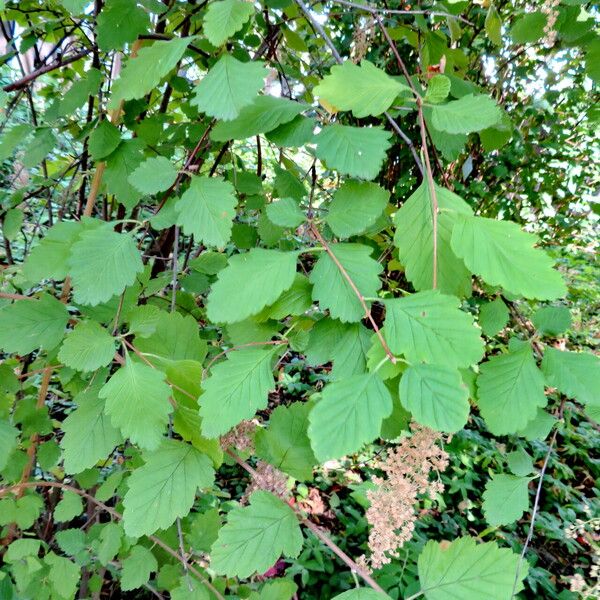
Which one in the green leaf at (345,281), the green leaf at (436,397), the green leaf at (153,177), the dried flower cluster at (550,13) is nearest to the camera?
the green leaf at (436,397)

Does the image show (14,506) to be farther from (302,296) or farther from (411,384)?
(411,384)

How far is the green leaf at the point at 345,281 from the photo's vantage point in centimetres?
53

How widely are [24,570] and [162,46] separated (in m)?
1.02

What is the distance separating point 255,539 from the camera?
23.4 inches

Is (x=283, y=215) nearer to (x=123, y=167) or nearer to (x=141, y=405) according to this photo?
(x=141, y=405)

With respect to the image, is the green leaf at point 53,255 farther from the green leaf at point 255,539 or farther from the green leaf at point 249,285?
the green leaf at point 255,539

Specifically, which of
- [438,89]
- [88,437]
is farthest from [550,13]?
[88,437]

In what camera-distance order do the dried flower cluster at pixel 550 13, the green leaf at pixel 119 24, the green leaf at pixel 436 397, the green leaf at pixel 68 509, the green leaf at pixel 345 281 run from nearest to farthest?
1. the green leaf at pixel 436 397
2. the green leaf at pixel 345 281
3. the green leaf at pixel 119 24
4. the dried flower cluster at pixel 550 13
5. the green leaf at pixel 68 509

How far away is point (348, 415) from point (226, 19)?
46 centimetres

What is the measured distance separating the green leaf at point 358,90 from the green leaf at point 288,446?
41 centimetres

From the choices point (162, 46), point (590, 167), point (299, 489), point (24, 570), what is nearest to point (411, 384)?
point (162, 46)

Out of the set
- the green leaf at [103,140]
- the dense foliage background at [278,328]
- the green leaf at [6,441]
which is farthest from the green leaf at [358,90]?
the green leaf at [6,441]

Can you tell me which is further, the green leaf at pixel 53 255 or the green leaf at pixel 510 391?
the green leaf at pixel 53 255

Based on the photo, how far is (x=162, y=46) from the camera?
609 mm
